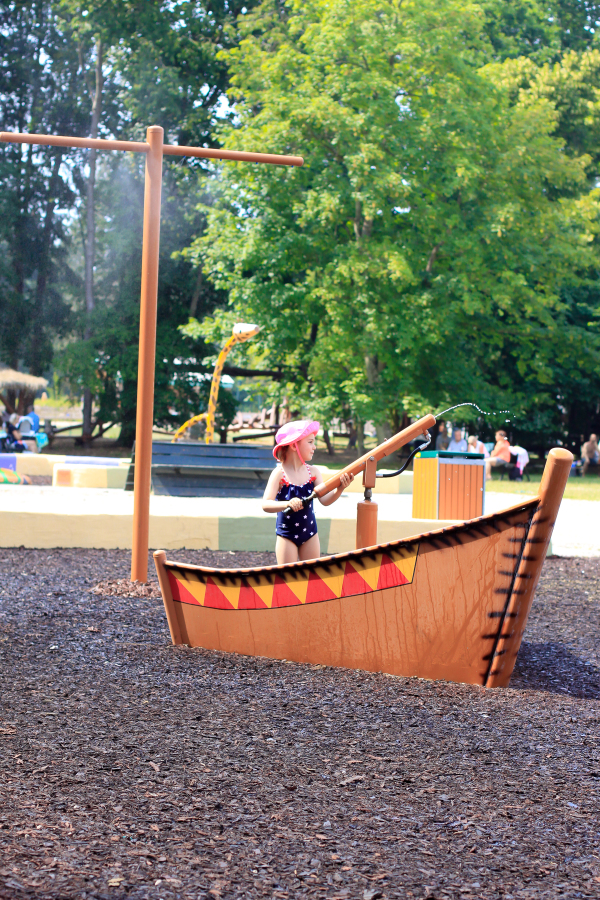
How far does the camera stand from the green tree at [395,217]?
24000 mm

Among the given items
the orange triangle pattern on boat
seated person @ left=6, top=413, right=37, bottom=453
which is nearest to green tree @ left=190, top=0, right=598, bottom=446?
seated person @ left=6, top=413, right=37, bottom=453

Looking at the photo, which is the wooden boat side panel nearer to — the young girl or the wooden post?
the young girl

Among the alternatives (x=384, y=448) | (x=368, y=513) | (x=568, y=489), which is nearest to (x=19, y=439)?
(x=568, y=489)

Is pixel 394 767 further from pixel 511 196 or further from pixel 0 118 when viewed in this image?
pixel 0 118

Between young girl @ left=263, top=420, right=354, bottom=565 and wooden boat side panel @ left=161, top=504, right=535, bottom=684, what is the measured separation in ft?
2.30

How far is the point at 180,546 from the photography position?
8648 millimetres

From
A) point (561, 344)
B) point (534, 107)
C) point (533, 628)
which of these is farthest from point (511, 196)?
point (533, 628)

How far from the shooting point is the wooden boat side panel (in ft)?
12.8

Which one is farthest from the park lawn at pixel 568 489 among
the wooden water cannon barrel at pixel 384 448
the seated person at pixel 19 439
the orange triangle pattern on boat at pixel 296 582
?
the seated person at pixel 19 439

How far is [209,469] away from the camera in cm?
1309

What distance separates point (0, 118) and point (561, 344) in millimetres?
→ 27222

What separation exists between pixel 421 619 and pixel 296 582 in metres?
0.71

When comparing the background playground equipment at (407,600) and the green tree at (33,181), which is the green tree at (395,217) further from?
the background playground equipment at (407,600)

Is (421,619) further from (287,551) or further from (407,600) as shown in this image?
(287,551)
